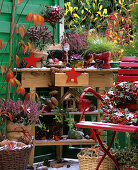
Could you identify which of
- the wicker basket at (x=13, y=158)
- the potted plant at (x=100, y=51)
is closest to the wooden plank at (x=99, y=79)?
the potted plant at (x=100, y=51)

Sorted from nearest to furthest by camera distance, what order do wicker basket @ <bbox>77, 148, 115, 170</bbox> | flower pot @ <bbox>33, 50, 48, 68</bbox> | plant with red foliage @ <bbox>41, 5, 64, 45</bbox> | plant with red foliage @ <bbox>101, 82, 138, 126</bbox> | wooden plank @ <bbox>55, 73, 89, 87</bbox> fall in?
1. plant with red foliage @ <bbox>101, 82, 138, 126</bbox>
2. wicker basket @ <bbox>77, 148, 115, 170</bbox>
3. wooden plank @ <bbox>55, 73, 89, 87</bbox>
4. flower pot @ <bbox>33, 50, 48, 68</bbox>
5. plant with red foliage @ <bbox>41, 5, 64, 45</bbox>

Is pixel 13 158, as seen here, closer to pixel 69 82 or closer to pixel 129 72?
pixel 69 82

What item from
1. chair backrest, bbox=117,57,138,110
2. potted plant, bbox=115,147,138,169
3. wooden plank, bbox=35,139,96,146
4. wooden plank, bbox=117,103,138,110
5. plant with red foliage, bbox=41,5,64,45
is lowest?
potted plant, bbox=115,147,138,169

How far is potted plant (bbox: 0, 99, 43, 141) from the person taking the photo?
3.84 m

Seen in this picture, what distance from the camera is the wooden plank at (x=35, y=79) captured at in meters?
4.14

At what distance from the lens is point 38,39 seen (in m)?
4.24

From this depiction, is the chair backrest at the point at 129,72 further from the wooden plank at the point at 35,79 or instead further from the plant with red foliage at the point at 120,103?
the wooden plank at the point at 35,79

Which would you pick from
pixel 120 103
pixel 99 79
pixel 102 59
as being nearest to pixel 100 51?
pixel 102 59

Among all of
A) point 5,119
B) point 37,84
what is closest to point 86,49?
point 37,84

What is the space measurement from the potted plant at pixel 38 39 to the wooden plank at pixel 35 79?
139mm

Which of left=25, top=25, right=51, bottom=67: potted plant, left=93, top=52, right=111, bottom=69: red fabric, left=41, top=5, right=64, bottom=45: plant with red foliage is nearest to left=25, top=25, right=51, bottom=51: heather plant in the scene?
left=25, top=25, right=51, bottom=67: potted plant

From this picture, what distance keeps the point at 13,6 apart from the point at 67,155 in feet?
7.00

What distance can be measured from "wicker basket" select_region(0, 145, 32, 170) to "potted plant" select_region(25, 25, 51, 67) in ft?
3.66

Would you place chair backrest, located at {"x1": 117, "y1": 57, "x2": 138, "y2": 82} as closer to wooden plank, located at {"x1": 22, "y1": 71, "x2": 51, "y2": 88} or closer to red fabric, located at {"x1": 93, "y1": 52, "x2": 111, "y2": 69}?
red fabric, located at {"x1": 93, "y1": 52, "x2": 111, "y2": 69}
